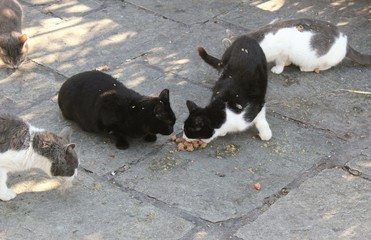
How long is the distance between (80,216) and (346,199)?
1.91 meters

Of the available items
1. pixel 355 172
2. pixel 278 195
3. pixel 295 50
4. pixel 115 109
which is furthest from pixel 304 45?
pixel 115 109

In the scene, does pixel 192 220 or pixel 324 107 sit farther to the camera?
pixel 324 107

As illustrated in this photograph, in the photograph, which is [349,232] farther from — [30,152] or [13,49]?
[13,49]

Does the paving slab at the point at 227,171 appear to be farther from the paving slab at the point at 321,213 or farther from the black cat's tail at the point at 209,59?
the black cat's tail at the point at 209,59

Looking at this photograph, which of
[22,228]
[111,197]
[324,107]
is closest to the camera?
[22,228]

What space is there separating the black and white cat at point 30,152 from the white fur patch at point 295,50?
253cm

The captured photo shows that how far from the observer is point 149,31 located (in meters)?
7.00

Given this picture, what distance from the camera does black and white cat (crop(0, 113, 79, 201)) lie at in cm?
441

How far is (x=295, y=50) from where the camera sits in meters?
6.26

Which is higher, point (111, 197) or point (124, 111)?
point (124, 111)

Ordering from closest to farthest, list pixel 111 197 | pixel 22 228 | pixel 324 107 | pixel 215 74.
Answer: pixel 22 228, pixel 111 197, pixel 324 107, pixel 215 74

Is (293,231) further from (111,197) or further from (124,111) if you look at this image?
(124,111)

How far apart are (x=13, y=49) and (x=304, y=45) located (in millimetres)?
2825

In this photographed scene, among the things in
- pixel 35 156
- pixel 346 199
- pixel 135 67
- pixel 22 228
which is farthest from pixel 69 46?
pixel 346 199
